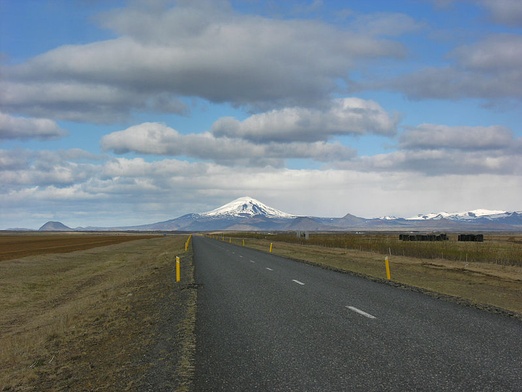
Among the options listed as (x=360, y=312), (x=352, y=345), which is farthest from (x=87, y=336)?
(x=352, y=345)

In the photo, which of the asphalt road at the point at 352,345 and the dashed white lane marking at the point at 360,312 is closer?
the asphalt road at the point at 352,345

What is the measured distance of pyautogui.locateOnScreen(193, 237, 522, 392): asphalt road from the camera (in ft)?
22.3

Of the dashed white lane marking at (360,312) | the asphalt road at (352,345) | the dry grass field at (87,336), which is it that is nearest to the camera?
the asphalt road at (352,345)

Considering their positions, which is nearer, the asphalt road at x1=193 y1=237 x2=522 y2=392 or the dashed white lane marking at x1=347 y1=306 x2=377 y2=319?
the asphalt road at x1=193 y1=237 x2=522 y2=392

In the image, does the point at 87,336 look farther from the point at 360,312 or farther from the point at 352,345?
the point at 352,345

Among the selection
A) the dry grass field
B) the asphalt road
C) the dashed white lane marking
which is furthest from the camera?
the dashed white lane marking

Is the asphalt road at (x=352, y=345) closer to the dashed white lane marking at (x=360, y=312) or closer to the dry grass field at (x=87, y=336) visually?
the dashed white lane marking at (x=360, y=312)

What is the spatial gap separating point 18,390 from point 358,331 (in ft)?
22.1

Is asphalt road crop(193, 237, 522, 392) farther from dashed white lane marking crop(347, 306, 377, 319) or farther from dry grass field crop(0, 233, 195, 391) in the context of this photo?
dry grass field crop(0, 233, 195, 391)

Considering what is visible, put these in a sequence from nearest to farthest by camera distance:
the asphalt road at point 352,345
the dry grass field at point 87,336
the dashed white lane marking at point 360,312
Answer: the asphalt road at point 352,345, the dry grass field at point 87,336, the dashed white lane marking at point 360,312

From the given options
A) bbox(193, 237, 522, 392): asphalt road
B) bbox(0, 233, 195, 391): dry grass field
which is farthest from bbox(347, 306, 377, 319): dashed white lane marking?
bbox(0, 233, 195, 391): dry grass field

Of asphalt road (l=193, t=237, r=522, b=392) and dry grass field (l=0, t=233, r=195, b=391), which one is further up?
asphalt road (l=193, t=237, r=522, b=392)

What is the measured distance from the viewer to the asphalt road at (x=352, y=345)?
22.3 feet

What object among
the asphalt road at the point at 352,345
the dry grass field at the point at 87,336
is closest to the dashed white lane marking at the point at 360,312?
the asphalt road at the point at 352,345
